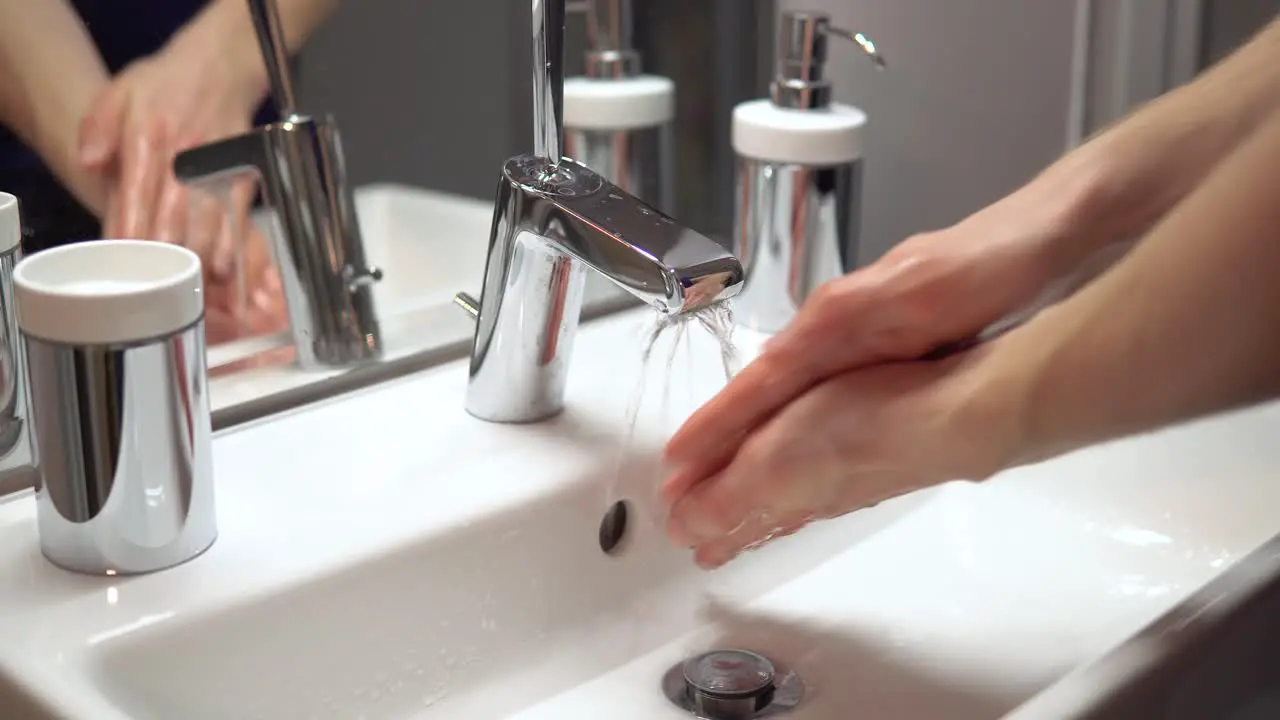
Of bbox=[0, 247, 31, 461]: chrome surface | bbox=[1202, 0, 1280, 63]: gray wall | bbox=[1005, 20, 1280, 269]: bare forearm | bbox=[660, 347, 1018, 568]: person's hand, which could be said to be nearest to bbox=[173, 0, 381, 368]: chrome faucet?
bbox=[0, 247, 31, 461]: chrome surface

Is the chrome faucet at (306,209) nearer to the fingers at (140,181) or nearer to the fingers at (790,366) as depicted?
the fingers at (140,181)

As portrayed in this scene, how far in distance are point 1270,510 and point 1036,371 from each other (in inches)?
10.6

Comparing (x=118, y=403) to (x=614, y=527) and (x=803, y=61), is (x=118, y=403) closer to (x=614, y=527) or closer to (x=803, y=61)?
(x=614, y=527)

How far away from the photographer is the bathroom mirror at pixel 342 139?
0.54m

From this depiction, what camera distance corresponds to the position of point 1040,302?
0.48 metres

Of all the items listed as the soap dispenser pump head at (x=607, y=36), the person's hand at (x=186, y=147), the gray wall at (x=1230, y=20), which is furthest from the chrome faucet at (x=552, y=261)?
the gray wall at (x=1230, y=20)

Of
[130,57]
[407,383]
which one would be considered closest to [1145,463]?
[407,383]

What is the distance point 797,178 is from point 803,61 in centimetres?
6

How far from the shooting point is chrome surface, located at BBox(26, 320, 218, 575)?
17.0 inches

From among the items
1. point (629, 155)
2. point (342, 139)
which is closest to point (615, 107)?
point (629, 155)

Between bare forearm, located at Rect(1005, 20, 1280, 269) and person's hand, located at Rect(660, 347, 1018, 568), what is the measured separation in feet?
0.24

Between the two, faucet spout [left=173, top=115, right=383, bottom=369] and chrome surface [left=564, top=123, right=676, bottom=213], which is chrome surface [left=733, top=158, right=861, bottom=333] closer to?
chrome surface [left=564, top=123, right=676, bottom=213]

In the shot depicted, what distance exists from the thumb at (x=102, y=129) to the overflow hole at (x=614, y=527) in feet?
0.86

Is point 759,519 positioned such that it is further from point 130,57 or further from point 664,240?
point 130,57
